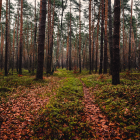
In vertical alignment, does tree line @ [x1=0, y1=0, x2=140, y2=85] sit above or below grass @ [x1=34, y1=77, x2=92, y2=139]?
above

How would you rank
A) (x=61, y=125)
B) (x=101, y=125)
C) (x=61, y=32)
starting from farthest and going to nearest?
(x=61, y=32) → (x=101, y=125) → (x=61, y=125)

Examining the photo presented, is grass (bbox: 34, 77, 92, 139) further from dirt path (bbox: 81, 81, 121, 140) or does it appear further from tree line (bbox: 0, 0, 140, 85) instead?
tree line (bbox: 0, 0, 140, 85)

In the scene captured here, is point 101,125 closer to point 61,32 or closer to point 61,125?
point 61,125

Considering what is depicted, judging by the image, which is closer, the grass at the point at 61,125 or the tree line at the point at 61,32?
the grass at the point at 61,125

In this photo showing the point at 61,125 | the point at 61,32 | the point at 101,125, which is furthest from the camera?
the point at 61,32

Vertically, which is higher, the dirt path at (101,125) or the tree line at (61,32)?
the tree line at (61,32)

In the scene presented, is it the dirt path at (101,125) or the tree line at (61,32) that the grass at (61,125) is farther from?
the tree line at (61,32)

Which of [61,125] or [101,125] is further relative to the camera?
[101,125]

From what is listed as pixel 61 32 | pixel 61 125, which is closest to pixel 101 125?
pixel 61 125

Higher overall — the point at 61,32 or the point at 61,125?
the point at 61,32

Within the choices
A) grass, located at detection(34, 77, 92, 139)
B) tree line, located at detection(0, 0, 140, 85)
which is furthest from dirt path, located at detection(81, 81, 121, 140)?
tree line, located at detection(0, 0, 140, 85)

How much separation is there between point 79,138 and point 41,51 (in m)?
8.14

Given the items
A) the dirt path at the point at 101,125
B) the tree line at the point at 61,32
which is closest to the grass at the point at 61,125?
the dirt path at the point at 101,125

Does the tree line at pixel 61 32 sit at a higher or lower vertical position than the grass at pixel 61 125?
higher
